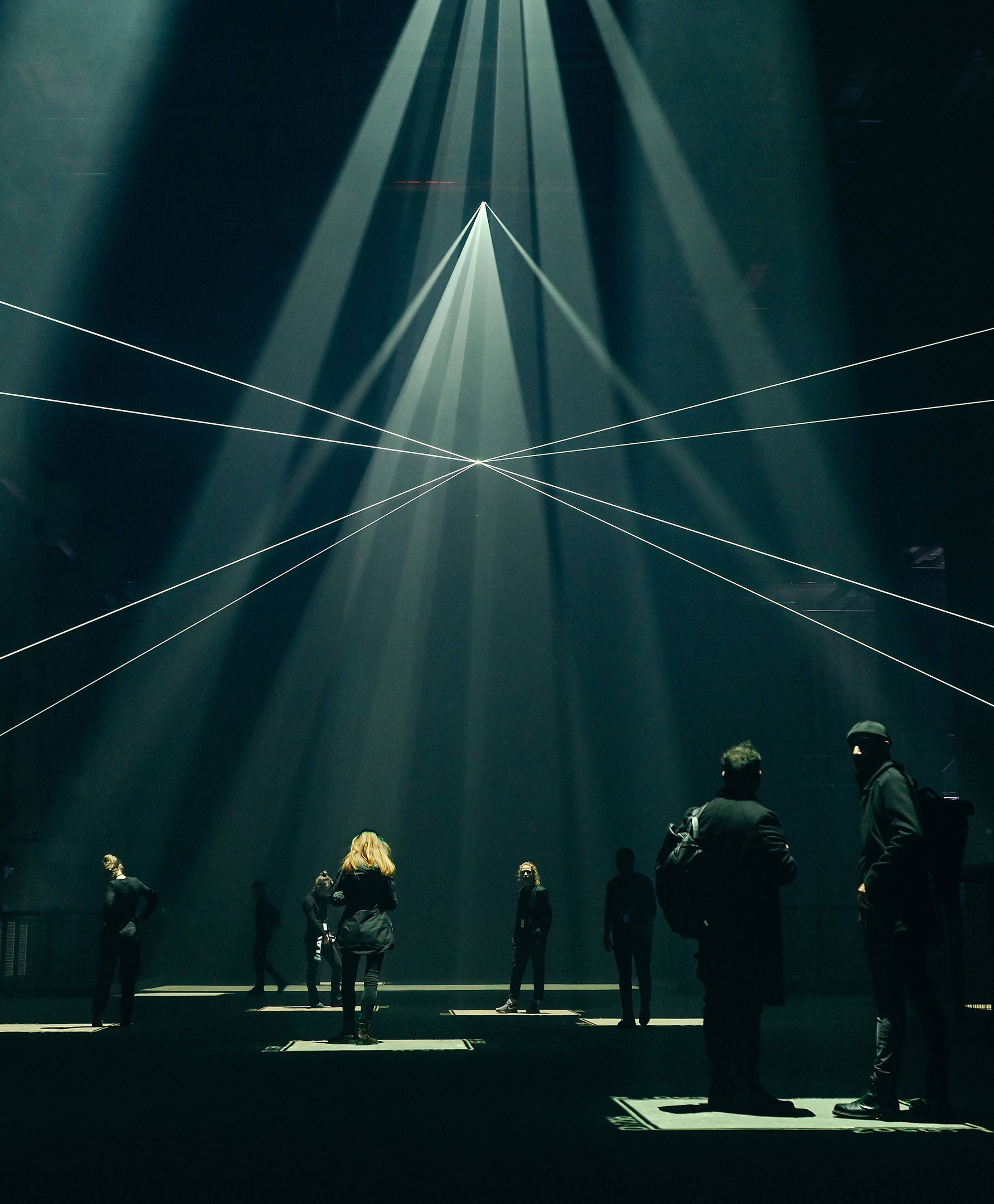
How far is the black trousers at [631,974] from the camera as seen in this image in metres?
10.8

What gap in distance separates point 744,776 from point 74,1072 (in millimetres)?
4916

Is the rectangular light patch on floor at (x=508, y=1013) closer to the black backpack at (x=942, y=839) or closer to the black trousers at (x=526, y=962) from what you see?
the black trousers at (x=526, y=962)

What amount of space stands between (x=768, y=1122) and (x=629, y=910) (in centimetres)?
562

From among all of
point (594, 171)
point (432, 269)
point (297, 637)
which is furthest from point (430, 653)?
point (594, 171)

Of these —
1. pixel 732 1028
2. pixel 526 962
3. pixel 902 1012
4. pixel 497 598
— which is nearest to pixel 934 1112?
pixel 902 1012

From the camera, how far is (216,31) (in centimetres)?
1124

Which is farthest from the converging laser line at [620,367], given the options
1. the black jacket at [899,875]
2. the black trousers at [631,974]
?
the black jacket at [899,875]

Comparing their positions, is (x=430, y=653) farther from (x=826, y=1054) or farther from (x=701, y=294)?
(x=826, y=1054)

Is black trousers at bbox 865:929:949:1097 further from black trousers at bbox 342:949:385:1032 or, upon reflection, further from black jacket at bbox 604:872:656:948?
black jacket at bbox 604:872:656:948

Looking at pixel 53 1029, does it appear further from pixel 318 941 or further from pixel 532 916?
pixel 532 916

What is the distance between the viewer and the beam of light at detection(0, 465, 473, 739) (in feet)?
71.6

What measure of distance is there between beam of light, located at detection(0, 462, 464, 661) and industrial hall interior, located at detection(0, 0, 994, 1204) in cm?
21

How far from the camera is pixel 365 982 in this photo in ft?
29.8

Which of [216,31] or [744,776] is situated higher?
[216,31]
